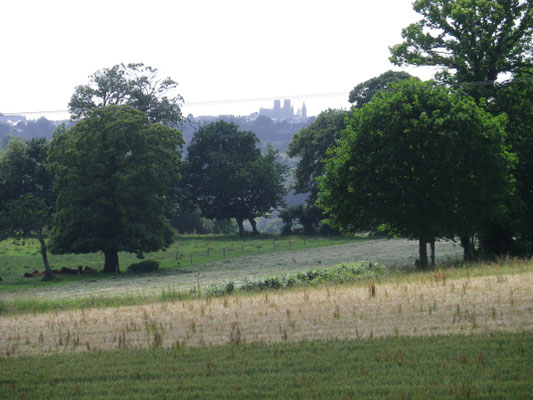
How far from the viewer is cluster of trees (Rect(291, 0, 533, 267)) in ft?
131

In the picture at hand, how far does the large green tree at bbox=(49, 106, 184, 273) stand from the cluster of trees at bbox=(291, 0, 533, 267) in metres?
21.5

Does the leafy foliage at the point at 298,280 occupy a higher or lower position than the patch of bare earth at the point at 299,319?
lower

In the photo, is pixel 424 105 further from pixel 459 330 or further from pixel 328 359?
pixel 328 359

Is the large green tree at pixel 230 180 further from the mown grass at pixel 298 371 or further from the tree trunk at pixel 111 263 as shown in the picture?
the mown grass at pixel 298 371

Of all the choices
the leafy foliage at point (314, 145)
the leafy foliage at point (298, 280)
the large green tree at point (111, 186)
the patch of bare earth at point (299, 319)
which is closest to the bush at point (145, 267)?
the large green tree at point (111, 186)

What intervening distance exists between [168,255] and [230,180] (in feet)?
101

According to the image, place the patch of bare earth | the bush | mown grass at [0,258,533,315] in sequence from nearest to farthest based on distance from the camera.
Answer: the patch of bare earth
mown grass at [0,258,533,315]
the bush

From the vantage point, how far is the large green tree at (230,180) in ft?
335

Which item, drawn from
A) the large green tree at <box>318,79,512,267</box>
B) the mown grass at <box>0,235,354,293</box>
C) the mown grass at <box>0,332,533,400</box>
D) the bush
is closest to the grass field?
the mown grass at <box>0,332,533,400</box>

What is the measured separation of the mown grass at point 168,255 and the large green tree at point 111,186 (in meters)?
3.69

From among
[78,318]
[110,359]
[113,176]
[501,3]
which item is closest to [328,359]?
[110,359]

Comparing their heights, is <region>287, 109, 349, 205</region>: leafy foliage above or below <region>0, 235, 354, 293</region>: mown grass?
above

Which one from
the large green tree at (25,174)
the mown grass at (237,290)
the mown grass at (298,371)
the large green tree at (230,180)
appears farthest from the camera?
the large green tree at (230,180)

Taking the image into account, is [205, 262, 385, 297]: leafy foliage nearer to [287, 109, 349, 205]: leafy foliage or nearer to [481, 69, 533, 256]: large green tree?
[481, 69, 533, 256]: large green tree
